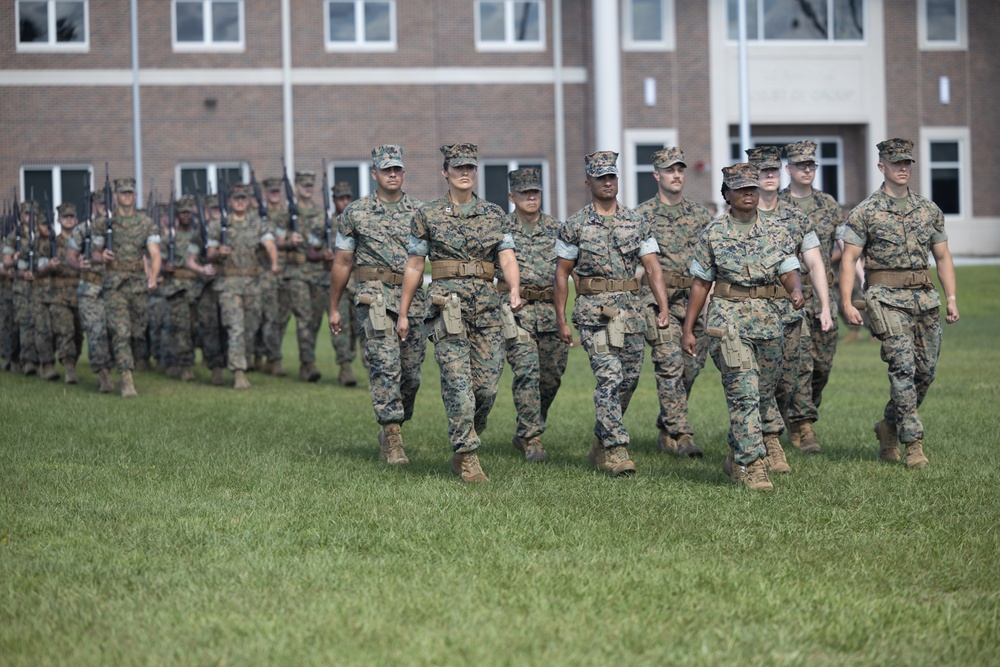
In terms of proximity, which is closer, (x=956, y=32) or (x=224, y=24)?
(x=224, y=24)

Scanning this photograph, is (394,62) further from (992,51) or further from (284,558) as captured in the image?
(284,558)

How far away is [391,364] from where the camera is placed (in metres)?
10.8

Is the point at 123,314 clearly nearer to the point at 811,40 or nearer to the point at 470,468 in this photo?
the point at 470,468

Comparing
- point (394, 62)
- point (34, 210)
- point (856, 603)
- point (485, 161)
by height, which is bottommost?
point (856, 603)

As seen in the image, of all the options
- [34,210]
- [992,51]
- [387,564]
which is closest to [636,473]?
[387,564]

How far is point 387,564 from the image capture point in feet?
23.5

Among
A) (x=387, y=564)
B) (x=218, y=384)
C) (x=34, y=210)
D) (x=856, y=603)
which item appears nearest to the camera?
(x=856, y=603)

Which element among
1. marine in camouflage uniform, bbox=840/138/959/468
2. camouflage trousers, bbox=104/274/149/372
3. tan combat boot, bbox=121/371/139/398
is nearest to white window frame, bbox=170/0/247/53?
camouflage trousers, bbox=104/274/149/372

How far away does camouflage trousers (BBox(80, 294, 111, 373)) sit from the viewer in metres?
16.7

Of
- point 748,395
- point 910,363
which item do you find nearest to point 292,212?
point 910,363

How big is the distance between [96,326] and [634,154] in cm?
2368

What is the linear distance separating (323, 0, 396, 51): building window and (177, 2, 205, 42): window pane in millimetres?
3153

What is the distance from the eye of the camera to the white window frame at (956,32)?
40.0m

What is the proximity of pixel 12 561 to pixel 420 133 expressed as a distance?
30.6m
